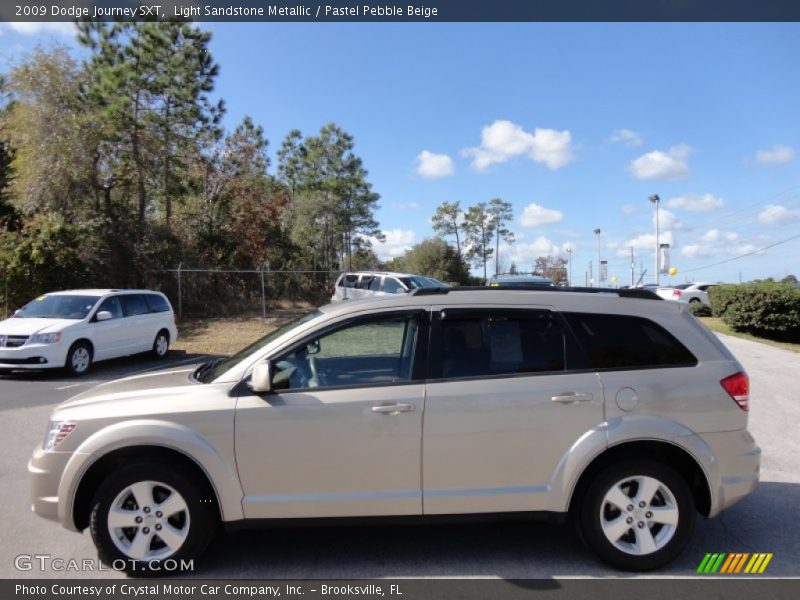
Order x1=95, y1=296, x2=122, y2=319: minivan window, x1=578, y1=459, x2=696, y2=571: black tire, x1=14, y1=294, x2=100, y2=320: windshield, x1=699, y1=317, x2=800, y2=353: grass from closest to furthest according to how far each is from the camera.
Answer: x1=578, y1=459, x2=696, y2=571: black tire
x1=14, y1=294, x2=100, y2=320: windshield
x1=95, y1=296, x2=122, y2=319: minivan window
x1=699, y1=317, x2=800, y2=353: grass

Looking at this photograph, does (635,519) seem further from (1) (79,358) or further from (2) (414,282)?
(2) (414,282)

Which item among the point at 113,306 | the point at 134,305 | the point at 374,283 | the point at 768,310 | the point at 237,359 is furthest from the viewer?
the point at 374,283

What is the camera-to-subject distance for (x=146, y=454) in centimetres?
349

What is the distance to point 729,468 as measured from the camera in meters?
3.60

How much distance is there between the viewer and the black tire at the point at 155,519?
340 centimetres

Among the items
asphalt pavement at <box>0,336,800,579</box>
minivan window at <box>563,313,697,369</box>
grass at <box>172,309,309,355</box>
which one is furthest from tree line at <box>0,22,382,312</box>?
minivan window at <box>563,313,697,369</box>

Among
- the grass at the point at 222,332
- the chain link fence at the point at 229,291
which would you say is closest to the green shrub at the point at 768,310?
the grass at the point at 222,332

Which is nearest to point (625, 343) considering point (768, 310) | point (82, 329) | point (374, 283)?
point (82, 329)

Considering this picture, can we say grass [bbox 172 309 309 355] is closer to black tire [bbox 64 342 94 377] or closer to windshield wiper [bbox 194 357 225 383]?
black tire [bbox 64 342 94 377]

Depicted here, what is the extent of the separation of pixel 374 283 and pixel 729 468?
18.6m

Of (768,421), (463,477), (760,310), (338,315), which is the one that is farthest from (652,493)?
(760,310)

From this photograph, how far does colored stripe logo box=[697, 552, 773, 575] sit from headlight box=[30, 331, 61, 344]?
11.1 m

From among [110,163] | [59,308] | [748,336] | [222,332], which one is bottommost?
[748,336]

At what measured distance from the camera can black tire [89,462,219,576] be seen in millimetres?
3404
